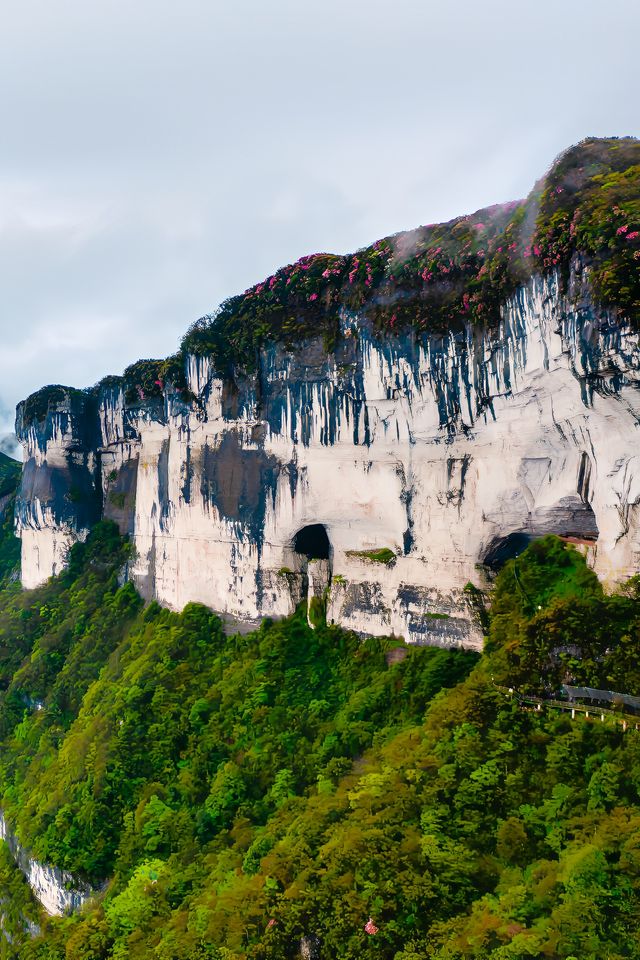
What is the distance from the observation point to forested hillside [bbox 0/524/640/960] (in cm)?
922

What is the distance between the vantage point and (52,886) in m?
16.3

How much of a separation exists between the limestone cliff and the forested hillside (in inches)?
47.6

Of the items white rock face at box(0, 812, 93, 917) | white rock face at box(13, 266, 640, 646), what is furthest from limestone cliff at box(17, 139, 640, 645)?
white rock face at box(0, 812, 93, 917)

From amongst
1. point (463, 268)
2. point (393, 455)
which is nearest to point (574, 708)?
point (393, 455)

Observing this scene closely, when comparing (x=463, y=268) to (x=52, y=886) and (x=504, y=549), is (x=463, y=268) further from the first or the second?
(x=52, y=886)

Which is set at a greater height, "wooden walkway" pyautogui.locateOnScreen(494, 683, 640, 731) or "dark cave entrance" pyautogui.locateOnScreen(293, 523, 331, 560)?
"dark cave entrance" pyautogui.locateOnScreen(293, 523, 331, 560)

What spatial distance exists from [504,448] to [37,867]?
692 inches

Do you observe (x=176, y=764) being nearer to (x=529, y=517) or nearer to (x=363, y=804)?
(x=363, y=804)

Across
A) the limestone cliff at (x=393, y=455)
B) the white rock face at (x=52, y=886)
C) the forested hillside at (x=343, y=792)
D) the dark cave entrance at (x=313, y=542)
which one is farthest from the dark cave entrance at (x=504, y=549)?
the white rock face at (x=52, y=886)

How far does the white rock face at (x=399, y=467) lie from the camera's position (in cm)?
1227

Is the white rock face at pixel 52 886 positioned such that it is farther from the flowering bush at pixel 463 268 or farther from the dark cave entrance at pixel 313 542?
the flowering bush at pixel 463 268

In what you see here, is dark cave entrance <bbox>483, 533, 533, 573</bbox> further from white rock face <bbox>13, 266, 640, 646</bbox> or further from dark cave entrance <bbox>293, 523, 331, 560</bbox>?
dark cave entrance <bbox>293, 523, 331, 560</bbox>

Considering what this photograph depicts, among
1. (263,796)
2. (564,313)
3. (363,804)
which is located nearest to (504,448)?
(564,313)

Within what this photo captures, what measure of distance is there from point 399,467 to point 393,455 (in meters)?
0.39
